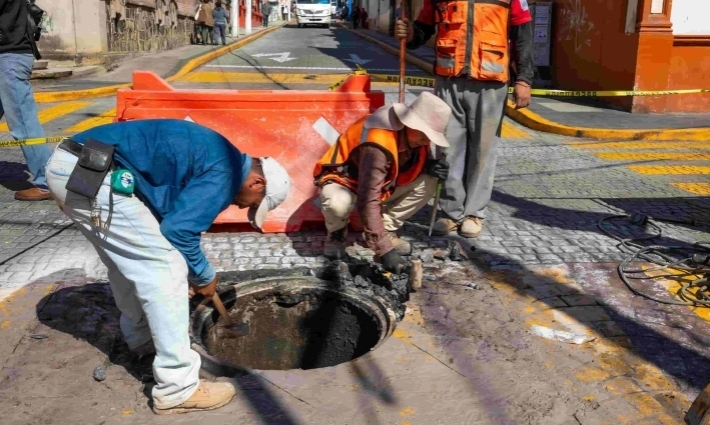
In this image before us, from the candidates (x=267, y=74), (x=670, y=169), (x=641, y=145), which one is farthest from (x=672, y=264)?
(x=267, y=74)

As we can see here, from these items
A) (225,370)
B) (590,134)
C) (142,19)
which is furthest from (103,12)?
(225,370)

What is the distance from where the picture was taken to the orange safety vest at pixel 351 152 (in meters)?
4.02

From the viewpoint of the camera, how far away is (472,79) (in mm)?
4766

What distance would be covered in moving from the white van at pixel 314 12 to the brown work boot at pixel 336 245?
127 ft

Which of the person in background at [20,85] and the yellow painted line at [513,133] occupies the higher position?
the person in background at [20,85]

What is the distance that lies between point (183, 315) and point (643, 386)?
6.66 feet

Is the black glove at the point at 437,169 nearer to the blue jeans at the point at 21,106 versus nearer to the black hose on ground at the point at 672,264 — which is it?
the black hose on ground at the point at 672,264

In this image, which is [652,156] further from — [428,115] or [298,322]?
[298,322]

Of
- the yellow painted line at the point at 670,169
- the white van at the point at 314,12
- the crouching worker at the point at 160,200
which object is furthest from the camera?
the white van at the point at 314,12

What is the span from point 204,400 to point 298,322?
1426 millimetres

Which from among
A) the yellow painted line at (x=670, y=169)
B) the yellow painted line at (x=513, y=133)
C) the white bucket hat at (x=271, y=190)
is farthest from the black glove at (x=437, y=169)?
the yellow painted line at (x=513, y=133)

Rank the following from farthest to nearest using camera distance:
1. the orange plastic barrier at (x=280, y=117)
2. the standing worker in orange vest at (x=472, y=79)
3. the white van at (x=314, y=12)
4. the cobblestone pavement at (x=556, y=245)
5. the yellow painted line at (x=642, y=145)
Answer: the white van at (x=314, y=12)
the yellow painted line at (x=642, y=145)
the orange plastic barrier at (x=280, y=117)
the standing worker in orange vest at (x=472, y=79)
the cobblestone pavement at (x=556, y=245)

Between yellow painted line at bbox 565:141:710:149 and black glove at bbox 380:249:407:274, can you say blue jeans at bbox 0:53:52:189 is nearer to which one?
black glove at bbox 380:249:407:274

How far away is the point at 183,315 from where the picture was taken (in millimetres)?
2770
